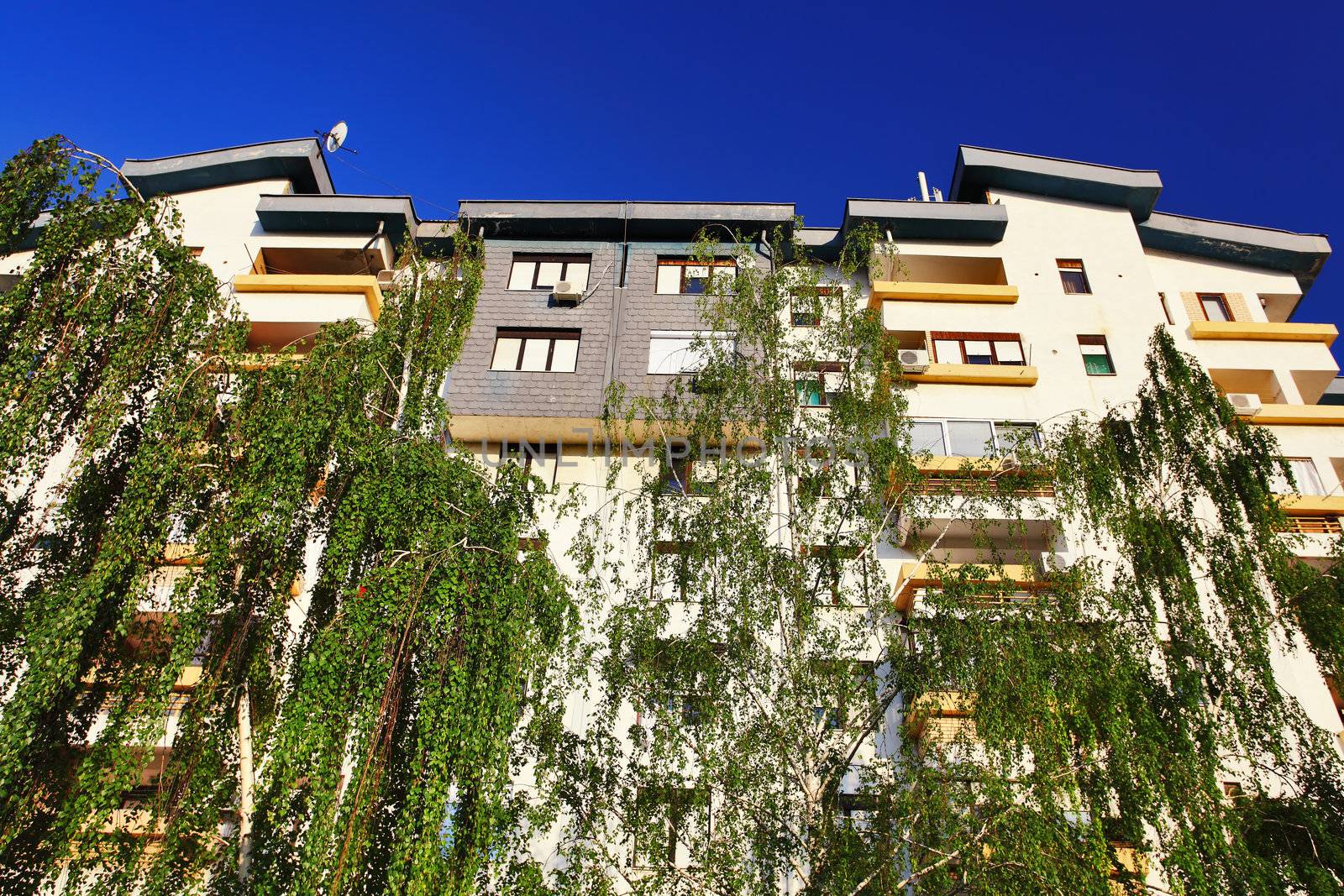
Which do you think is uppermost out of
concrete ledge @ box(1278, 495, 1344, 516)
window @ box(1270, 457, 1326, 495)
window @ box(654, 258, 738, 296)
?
window @ box(654, 258, 738, 296)

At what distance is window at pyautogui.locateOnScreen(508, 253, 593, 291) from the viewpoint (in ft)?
73.6

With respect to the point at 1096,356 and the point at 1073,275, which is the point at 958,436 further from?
the point at 1073,275

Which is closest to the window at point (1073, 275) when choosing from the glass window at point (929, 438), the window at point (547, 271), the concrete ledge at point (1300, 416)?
the concrete ledge at point (1300, 416)

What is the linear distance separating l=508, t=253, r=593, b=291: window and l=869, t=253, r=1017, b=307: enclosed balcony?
7.72 m

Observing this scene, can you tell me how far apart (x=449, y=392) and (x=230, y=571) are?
9.31 meters

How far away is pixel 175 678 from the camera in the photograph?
970 centimetres

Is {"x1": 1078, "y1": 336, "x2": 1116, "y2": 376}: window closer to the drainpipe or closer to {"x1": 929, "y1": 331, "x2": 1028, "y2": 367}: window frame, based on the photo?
{"x1": 929, "y1": 331, "x2": 1028, "y2": 367}: window frame

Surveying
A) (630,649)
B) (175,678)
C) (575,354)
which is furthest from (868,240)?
(175,678)

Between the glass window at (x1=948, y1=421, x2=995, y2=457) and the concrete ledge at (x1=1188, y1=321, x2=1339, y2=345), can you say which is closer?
the glass window at (x1=948, y1=421, x2=995, y2=457)

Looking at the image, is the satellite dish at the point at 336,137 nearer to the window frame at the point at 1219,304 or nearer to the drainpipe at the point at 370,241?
the drainpipe at the point at 370,241

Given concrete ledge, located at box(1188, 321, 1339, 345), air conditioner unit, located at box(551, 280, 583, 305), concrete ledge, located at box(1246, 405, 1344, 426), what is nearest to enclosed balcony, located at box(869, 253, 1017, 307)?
concrete ledge, located at box(1188, 321, 1339, 345)

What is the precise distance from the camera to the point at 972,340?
2134 centimetres

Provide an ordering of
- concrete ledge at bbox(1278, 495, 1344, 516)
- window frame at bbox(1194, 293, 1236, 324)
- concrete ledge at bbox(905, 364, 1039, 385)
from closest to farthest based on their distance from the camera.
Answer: concrete ledge at bbox(1278, 495, 1344, 516), concrete ledge at bbox(905, 364, 1039, 385), window frame at bbox(1194, 293, 1236, 324)

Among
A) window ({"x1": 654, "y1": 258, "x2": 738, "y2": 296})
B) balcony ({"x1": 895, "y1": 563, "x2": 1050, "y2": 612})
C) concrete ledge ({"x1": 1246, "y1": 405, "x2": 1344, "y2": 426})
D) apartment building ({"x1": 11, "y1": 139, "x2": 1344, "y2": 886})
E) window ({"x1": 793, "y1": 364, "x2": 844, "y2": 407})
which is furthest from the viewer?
window ({"x1": 654, "y1": 258, "x2": 738, "y2": 296})
